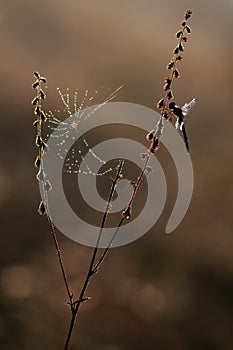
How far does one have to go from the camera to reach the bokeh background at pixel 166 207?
4488mm

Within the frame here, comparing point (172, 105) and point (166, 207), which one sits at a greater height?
point (166, 207)

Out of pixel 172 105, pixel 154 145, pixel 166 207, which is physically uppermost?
pixel 166 207

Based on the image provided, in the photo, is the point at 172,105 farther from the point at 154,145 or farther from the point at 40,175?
the point at 40,175

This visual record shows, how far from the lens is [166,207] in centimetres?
555

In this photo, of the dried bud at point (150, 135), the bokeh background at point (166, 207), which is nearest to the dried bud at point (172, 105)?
the dried bud at point (150, 135)

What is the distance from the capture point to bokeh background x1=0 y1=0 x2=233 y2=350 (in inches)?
177

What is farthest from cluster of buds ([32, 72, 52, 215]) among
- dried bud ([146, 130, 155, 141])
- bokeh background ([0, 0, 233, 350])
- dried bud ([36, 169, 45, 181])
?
bokeh background ([0, 0, 233, 350])

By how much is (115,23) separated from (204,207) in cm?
270

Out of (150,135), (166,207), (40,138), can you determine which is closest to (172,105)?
(150,135)

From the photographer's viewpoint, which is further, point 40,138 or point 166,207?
point 166,207

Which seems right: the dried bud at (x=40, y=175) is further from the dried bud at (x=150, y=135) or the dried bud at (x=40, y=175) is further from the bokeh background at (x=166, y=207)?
the bokeh background at (x=166, y=207)

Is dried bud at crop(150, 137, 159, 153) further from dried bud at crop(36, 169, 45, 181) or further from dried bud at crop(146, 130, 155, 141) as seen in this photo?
dried bud at crop(36, 169, 45, 181)

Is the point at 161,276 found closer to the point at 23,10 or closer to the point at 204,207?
the point at 204,207

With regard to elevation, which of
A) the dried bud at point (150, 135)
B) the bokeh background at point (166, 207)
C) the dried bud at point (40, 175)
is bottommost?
the dried bud at point (40, 175)
